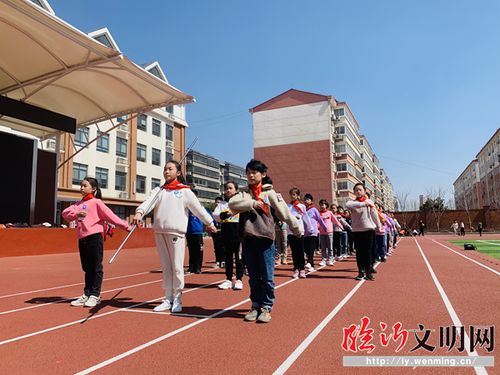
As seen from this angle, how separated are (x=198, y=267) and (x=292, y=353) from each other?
20.1 ft

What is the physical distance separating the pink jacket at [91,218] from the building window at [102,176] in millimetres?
31312

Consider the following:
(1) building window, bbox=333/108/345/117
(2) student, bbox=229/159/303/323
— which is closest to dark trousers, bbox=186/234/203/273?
(2) student, bbox=229/159/303/323

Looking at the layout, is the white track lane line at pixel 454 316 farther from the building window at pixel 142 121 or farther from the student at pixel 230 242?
the building window at pixel 142 121

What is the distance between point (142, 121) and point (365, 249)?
36.5 metres

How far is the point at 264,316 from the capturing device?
164 inches

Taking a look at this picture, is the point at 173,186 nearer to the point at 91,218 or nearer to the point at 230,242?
the point at 91,218

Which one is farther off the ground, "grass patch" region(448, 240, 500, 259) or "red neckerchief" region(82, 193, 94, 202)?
"red neckerchief" region(82, 193, 94, 202)

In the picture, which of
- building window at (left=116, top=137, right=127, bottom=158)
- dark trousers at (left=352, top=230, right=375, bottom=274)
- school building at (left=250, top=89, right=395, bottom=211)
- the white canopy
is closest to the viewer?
dark trousers at (left=352, top=230, right=375, bottom=274)

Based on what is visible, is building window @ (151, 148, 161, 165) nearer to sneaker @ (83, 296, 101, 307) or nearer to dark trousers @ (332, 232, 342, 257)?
dark trousers @ (332, 232, 342, 257)

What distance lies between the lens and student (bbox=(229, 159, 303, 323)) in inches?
170

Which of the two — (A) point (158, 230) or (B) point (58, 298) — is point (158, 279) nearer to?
(B) point (58, 298)

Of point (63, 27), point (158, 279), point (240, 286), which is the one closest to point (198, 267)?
point (158, 279)

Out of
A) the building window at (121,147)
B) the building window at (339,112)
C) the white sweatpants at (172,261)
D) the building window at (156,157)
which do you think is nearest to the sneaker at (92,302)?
the white sweatpants at (172,261)

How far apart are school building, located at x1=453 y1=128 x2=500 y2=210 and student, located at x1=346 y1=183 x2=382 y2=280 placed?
5469 centimetres
